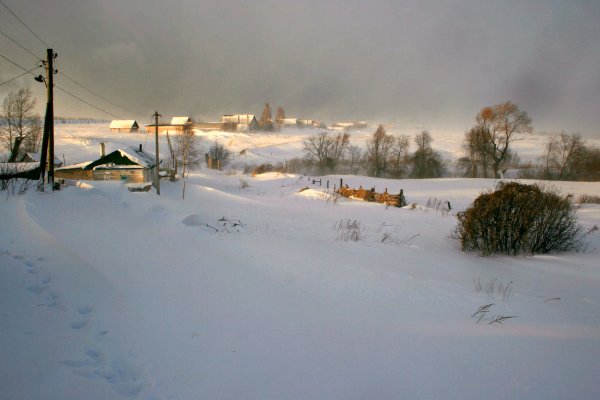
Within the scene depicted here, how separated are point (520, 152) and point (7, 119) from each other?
309 ft

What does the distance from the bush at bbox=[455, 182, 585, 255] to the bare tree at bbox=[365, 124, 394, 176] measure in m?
49.7

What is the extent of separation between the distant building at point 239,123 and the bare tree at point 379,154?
186 feet

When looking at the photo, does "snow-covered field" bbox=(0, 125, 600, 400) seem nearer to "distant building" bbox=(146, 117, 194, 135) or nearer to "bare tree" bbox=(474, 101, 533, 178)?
"bare tree" bbox=(474, 101, 533, 178)

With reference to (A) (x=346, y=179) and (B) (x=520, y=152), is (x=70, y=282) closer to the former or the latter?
(A) (x=346, y=179)

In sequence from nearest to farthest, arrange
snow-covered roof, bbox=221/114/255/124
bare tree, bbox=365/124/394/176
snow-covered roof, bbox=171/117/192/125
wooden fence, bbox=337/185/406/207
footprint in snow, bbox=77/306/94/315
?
footprint in snow, bbox=77/306/94/315 → wooden fence, bbox=337/185/406/207 → bare tree, bbox=365/124/394/176 → snow-covered roof, bbox=171/117/192/125 → snow-covered roof, bbox=221/114/255/124

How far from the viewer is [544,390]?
127 inches

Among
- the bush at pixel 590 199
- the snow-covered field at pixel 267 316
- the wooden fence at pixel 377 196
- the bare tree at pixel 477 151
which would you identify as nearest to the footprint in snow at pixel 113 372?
the snow-covered field at pixel 267 316

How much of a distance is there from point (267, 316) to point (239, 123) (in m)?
111

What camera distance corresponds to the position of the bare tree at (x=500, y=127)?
43844 mm

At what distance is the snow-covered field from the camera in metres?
3.23

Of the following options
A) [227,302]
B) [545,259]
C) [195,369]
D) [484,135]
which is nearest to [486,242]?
[545,259]

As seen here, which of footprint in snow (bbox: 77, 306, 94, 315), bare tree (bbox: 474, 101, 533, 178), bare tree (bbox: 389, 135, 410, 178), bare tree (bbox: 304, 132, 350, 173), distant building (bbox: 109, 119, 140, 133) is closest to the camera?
footprint in snow (bbox: 77, 306, 94, 315)

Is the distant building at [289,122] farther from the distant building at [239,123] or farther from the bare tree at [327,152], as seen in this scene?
the bare tree at [327,152]

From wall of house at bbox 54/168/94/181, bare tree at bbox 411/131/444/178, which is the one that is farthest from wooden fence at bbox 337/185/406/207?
bare tree at bbox 411/131/444/178
